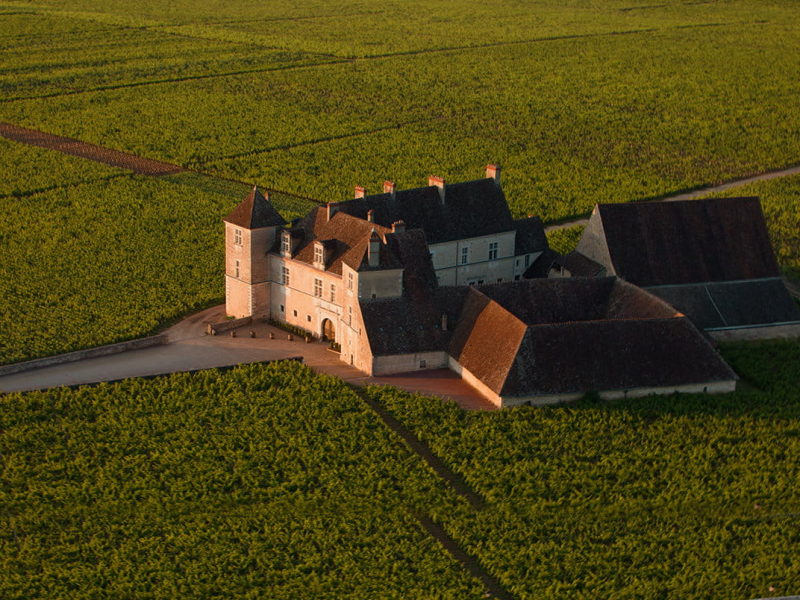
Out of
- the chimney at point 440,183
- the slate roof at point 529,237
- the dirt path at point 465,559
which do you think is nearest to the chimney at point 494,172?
the slate roof at point 529,237

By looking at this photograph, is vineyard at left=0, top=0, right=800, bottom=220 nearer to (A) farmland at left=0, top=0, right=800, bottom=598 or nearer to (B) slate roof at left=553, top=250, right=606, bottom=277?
(A) farmland at left=0, top=0, right=800, bottom=598

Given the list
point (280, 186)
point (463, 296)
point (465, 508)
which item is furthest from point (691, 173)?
point (465, 508)

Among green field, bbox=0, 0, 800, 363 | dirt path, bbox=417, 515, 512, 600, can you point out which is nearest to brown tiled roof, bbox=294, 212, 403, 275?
green field, bbox=0, 0, 800, 363

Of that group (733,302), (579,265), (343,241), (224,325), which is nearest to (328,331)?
(343,241)

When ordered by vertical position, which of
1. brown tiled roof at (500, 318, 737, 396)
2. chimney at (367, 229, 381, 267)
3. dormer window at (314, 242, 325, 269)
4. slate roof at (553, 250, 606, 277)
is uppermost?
chimney at (367, 229, 381, 267)

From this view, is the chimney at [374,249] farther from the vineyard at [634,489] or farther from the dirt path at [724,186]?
the dirt path at [724,186]
